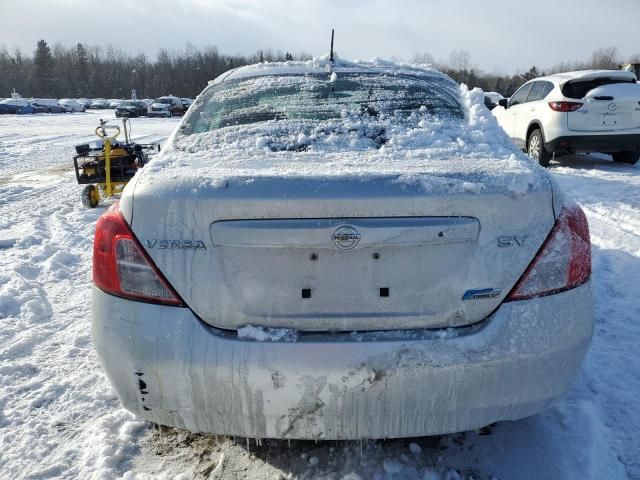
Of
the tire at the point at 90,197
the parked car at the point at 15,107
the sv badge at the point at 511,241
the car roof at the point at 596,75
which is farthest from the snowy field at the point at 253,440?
the parked car at the point at 15,107

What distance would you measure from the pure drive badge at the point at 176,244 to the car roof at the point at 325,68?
5.51 feet

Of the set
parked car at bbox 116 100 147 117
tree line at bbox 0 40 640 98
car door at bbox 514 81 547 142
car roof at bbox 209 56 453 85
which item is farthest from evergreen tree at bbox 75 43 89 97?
car roof at bbox 209 56 453 85

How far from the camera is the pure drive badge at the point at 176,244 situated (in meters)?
1.61

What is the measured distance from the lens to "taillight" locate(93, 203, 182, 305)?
1644 millimetres

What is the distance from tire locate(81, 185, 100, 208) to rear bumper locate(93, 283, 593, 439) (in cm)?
623

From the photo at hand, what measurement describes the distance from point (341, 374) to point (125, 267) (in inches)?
32.2

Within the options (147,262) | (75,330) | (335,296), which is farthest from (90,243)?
(335,296)

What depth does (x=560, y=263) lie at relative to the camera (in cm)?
169

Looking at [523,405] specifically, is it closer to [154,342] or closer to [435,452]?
[435,452]

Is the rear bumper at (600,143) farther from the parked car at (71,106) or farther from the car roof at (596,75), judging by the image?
the parked car at (71,106)

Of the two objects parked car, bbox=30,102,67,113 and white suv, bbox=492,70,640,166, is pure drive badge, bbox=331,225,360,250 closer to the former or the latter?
white suv, bbox=492,70,640,166

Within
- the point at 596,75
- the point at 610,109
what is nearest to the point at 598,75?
the point at 596,75

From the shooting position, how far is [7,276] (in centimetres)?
431

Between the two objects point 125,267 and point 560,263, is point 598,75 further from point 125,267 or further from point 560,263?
point 125,267
